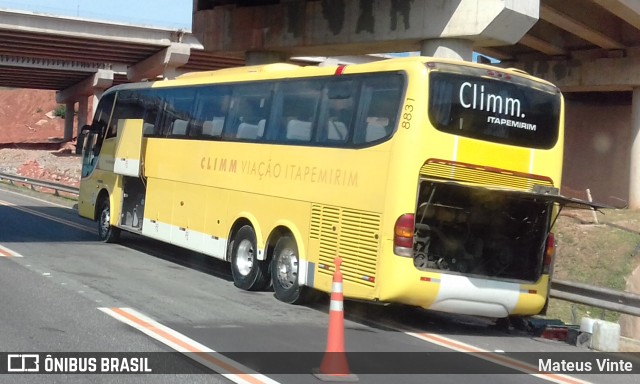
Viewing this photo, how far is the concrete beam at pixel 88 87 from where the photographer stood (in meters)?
64.2

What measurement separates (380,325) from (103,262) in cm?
615

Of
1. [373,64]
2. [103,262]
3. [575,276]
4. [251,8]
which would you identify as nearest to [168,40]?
[251,8]

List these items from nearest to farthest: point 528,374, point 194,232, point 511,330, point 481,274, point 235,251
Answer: point 528,374, point 481,274, point 511,330, point 235,251, point 194,232

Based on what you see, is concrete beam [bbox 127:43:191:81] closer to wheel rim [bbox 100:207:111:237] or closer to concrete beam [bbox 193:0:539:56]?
concrete beam [bbox 193:0:539:56]

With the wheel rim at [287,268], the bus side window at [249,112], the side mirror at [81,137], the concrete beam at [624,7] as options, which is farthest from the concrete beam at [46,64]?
the wheel rim at [287,268]

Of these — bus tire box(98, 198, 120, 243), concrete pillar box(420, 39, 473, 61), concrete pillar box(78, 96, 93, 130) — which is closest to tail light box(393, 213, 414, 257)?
concrete pillar box(420, 39, 473, 61)

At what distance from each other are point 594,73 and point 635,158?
3.60 meters

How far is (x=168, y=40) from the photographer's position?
158 ft

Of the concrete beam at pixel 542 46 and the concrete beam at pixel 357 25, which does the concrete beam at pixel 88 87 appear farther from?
the concrete beam at pixel 542 46

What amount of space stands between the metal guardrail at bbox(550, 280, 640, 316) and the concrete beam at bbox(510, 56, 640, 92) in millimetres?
20230

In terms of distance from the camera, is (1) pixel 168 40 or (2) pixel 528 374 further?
(1) pixel 168 40

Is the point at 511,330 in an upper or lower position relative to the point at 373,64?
lower

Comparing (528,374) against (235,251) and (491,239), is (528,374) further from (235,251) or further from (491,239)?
(235,251)

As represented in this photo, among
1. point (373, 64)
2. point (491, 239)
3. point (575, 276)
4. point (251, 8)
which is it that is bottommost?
point (575, 276)
